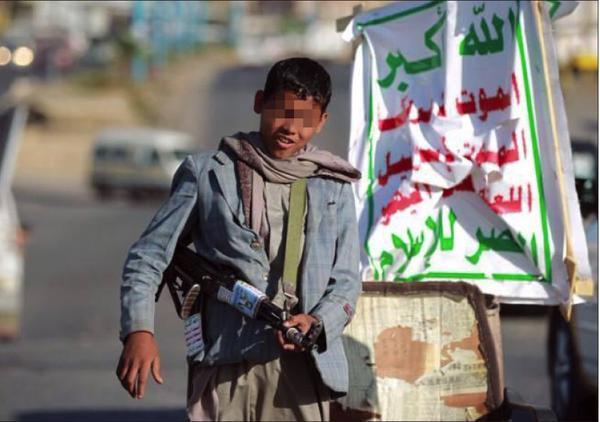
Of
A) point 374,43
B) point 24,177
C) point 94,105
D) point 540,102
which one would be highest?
point 94,105

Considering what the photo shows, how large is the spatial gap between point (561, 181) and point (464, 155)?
443mm

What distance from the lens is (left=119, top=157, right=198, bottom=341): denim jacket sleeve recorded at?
157 inches

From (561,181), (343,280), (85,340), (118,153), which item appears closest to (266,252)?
(343,280)

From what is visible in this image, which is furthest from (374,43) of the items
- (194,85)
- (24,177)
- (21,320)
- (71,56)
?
(71,56)

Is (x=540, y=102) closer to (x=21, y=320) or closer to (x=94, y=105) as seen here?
(x=21, y=320)

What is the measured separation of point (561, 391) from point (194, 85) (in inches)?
2008

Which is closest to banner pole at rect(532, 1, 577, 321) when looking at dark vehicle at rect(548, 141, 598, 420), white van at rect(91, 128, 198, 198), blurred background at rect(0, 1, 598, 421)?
blurred background at rect(0, 1, 598, 421)

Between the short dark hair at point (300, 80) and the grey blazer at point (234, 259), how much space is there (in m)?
0.24

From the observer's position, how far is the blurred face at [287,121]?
4016mm

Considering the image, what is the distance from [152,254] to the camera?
4.08 meters

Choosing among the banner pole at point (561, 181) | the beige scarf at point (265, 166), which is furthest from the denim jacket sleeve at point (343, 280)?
the banner pole at point (561, 181)

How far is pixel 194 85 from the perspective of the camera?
59469 millimetres

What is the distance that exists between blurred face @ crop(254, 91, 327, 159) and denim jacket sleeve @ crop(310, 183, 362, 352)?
0.25 m

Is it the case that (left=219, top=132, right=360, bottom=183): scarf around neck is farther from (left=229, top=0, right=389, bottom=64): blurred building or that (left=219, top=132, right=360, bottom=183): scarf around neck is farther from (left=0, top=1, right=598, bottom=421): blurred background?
(left=229, top=0, right=389, bottom=64): blurred building
